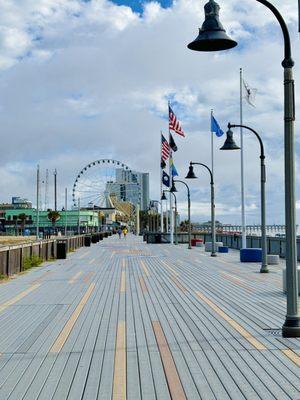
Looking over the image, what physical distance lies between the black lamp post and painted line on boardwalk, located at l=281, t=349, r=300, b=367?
3.52 feet

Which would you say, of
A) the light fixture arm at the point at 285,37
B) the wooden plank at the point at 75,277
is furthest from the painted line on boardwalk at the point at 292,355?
the wooden plank at the point at 75,277

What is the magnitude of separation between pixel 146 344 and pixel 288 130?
14.1 ft

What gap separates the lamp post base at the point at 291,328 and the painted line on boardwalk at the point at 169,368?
2046mm

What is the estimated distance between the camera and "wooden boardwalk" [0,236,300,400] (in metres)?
6.80

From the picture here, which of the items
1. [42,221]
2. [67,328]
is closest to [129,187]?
[42,221]

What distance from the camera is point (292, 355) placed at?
8.42 metres

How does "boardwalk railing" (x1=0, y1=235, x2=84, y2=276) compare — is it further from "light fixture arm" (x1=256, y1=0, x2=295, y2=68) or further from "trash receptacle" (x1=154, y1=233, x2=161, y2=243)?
"trash receptacle" (x1=154, y1=233, x2=161, y2=243)

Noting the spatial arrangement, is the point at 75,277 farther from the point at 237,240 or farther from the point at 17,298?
the point at 237,240

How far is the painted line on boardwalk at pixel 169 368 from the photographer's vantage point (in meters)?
6.55

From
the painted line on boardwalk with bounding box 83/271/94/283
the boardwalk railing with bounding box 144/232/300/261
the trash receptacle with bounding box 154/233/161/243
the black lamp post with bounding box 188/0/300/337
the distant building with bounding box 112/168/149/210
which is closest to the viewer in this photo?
the black lamp post with bounding box 188/0/300/337

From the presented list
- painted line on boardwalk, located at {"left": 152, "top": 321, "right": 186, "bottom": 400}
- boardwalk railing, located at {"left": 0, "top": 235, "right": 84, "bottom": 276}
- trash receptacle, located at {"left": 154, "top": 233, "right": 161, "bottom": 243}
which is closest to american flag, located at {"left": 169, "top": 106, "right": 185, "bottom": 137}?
trash receptacle, located at {"left": 154, "top": 233, "right": 161, "bottom": 243}

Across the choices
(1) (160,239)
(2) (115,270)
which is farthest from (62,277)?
(1) (160,239)

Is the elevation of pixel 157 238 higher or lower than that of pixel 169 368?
higher

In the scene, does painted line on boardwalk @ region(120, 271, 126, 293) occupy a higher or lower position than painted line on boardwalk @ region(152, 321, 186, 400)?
higher
